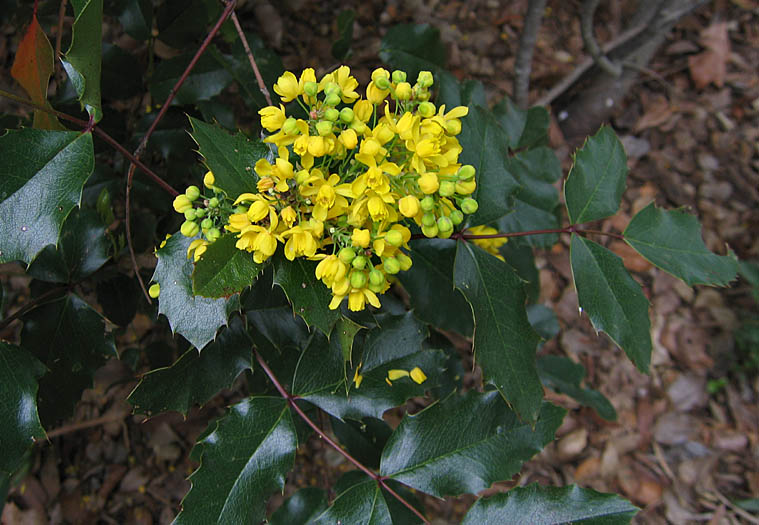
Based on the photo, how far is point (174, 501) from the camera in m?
1.95

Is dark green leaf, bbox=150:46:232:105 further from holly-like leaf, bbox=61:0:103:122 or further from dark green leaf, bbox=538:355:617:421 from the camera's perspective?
dark green leaf, bbox=538:355:617:421

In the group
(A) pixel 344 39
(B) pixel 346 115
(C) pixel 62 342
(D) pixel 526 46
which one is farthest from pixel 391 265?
(D) pixel 526 46

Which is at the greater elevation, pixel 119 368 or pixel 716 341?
pixel 119 368

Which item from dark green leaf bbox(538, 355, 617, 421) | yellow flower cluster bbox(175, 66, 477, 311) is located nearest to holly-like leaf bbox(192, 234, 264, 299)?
yellow flower cluster bbox(175, 66, 477, 311)

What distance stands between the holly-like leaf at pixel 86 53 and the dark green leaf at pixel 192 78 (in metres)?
0.50

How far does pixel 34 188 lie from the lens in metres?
0.99

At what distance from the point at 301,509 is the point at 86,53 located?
3.70ft

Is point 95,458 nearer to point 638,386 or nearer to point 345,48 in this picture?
point 345,48

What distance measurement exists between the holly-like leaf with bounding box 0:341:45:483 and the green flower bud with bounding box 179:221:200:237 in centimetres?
48

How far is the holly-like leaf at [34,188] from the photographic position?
97 centimetres

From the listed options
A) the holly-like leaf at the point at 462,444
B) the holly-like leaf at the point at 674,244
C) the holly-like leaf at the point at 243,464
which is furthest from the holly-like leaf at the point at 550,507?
the holly-like leaf at the point at 674,244

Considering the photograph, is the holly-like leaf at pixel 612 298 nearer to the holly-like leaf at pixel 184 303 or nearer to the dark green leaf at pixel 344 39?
the holly-like leaf at pixel 184 303

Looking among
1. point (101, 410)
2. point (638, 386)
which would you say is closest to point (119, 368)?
point (101, 410)

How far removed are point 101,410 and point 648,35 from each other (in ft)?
8.15
